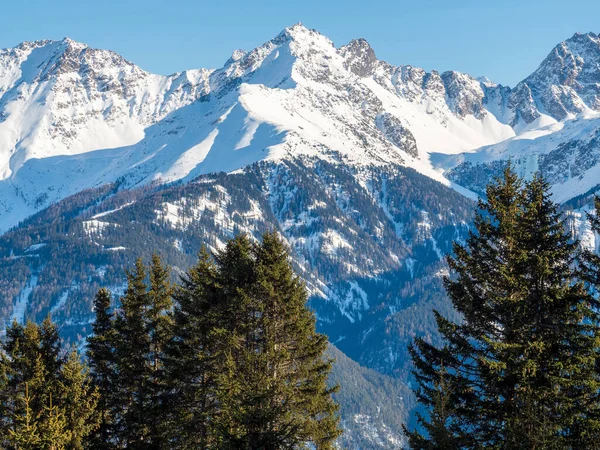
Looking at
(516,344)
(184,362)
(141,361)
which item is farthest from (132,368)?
(516,344)

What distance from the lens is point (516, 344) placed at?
19.3 meters

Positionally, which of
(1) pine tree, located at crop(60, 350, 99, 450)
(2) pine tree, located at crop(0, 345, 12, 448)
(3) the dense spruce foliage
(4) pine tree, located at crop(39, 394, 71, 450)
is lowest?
(3) the dense spruce foliage

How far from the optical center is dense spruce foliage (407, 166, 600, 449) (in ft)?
61.9

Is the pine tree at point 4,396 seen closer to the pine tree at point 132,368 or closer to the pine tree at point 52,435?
the pine tree at point 132,368

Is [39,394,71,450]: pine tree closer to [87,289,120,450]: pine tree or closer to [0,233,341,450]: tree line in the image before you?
[0,233,341,450]: tree line

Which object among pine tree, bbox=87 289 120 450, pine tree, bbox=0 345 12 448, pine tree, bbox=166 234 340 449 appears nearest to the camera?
pine tree, bbox=166 234 340 449

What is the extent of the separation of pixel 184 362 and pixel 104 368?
556 cm

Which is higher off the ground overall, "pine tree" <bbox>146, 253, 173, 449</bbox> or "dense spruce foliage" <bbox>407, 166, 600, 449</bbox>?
"pine tree" <bbox>146, 253, 173, 449</bbox>

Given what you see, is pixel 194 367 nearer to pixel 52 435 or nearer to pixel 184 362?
pixel 184 362

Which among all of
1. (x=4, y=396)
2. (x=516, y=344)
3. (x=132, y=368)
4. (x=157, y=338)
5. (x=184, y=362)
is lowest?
(x=516, y=344)

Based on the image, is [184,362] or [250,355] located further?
[184,362]

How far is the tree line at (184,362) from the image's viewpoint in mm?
25891

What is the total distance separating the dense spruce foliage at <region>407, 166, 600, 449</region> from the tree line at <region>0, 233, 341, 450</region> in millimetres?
6175

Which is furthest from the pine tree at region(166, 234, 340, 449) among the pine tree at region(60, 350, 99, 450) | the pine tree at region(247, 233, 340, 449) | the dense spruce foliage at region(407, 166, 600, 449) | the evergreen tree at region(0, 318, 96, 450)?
the dense spruce foliage at region(407, 166, 600, 449)
